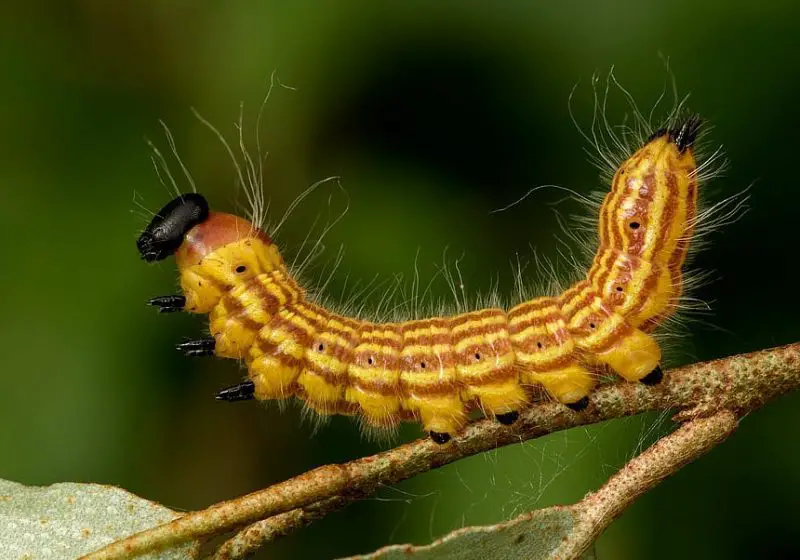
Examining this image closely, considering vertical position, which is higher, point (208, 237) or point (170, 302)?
point (208, 237)

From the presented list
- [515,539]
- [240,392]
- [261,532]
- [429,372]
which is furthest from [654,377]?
[240,392]

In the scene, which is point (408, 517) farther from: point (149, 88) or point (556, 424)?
point (149, 88)

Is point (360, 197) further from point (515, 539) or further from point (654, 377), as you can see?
point (515, 539)

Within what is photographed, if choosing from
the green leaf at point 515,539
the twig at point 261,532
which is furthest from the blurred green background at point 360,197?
the twig at point 261,532

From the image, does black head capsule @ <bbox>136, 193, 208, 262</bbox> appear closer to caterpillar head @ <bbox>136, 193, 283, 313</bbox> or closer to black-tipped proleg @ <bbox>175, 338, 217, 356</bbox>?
caterpillar head @ <bbox>136, 193, 283, 313</bbox>

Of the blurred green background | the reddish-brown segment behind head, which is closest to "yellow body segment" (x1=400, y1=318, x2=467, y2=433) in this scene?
the reddish-brown segment behind head

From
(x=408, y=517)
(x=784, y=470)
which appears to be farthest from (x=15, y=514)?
(x=784, y=470)
